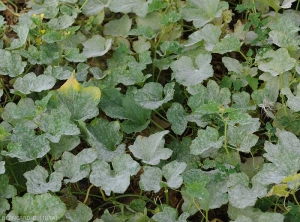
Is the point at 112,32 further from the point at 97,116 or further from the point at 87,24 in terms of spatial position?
the point at 97,116

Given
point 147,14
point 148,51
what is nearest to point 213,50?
point 148,51

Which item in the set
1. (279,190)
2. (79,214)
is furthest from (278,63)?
(79,214)

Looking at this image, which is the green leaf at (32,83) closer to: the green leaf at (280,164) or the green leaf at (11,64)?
the green leaf at (11,64)

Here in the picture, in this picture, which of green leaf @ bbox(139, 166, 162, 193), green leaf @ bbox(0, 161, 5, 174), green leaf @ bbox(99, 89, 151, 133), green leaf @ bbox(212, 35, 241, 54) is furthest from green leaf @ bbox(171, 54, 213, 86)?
green leaf @ bbox(0, 161, 5, 174)

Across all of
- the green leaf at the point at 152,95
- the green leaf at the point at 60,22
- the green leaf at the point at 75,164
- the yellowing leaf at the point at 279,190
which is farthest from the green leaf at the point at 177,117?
the green leaf at the point at 60,22

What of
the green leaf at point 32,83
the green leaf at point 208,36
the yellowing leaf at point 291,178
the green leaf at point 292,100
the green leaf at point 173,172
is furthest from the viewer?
the green leaf at point 208,36

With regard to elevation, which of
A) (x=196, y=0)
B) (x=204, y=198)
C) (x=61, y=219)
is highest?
(x=196, y=0)

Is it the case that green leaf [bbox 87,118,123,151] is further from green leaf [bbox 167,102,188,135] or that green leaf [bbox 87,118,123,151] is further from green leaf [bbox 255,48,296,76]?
green leaf [bbox 255,48,296,76]
